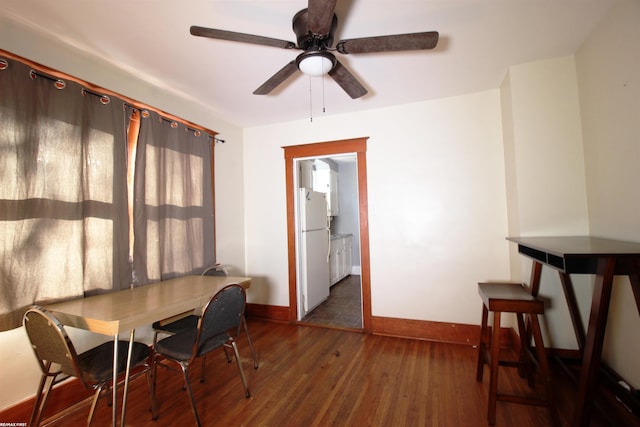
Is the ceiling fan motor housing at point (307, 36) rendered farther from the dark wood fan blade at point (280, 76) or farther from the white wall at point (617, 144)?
the white wall at point (617, 144)

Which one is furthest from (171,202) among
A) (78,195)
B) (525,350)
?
(525,350)

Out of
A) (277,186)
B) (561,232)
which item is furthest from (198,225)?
(561,232)

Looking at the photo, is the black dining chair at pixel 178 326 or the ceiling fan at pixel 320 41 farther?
the black dining chair at pixel 178 326

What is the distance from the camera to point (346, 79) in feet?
5.90

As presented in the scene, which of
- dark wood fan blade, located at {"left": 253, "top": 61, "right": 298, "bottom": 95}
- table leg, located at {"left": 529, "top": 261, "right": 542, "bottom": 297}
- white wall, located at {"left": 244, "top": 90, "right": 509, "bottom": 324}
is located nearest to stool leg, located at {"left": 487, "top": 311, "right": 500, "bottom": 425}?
table leg, located at {"left": 529, "top": 261, "right": 542, "bottom": 297}

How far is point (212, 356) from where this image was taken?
248 cm

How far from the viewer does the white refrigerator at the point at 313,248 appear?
3.32m

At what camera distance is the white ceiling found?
151 cm

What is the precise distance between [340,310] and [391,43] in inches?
122

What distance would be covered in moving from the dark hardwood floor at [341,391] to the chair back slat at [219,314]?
533mm

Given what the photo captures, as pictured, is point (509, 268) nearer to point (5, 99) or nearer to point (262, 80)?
point (262, 80)

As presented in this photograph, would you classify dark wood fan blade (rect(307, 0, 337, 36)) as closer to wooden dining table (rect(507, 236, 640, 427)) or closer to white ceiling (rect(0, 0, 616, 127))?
white ceiling (rect(0, 0, 616, 127))

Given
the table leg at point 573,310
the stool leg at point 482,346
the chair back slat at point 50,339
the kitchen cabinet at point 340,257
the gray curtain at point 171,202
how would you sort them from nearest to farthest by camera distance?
the chair back slat at point 50,339
the table leg at point 573,310
the stool leg at point 482,346
the gray curtain at point 171,202
the kitchen cabinet at point 340,257

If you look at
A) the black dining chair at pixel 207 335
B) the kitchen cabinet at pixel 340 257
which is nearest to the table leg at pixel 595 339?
the black dining chair at pixel 207 335
